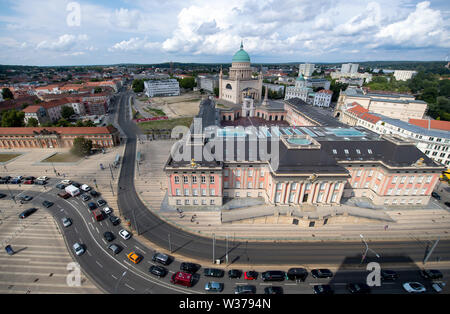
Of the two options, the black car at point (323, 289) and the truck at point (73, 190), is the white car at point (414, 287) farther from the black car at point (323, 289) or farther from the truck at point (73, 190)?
the truck at point (73, 190)

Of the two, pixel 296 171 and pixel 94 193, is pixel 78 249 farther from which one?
pixel 296 171

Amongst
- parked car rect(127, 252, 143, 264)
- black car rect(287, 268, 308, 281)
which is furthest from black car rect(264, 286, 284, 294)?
parked car rect(127, 252, 143, 264)

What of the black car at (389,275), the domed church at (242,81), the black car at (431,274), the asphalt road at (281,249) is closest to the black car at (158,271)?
the asphalt road at (281,249)

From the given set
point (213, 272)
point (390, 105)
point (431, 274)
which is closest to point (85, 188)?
point (213, 272)
